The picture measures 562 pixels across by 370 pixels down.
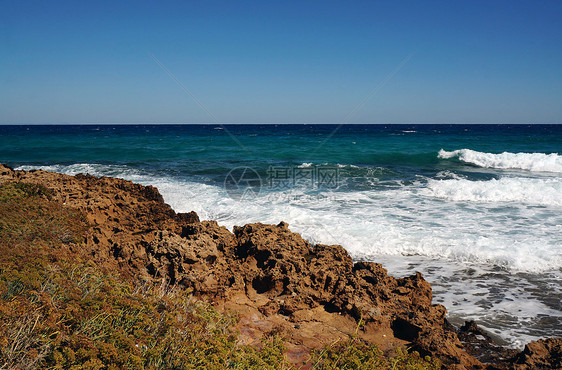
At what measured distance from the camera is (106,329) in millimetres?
3256

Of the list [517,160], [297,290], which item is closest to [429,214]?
[297,290]

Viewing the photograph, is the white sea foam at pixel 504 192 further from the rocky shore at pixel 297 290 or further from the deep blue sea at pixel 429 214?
the rocky shore at pixel 297 290

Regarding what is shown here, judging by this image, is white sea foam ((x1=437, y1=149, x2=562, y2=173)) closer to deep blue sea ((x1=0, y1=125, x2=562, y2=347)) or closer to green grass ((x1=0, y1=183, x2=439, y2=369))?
deep blue sea ((x1=0, y1=125, x2=562, y2=347))

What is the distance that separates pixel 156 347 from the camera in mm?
3318

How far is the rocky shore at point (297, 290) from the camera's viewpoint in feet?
15.2

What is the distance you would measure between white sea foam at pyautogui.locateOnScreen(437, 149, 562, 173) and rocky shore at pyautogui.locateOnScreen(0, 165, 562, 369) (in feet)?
76.3

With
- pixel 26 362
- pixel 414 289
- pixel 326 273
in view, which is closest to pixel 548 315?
pixel 414 289

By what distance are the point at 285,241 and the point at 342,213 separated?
569 centimetres

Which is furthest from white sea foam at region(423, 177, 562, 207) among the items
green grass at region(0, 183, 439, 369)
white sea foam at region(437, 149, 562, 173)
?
green grass at region(0, 183, 439, 369)

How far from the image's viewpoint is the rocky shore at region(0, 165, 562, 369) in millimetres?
4637

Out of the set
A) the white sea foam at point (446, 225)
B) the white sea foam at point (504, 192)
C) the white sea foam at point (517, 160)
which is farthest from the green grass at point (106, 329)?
the white sea foam at point (517, 160)

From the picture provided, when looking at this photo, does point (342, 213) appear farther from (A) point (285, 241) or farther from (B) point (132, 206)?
(B) point (132, 206)

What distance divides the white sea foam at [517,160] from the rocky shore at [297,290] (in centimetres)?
2327

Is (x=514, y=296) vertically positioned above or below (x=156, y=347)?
below
